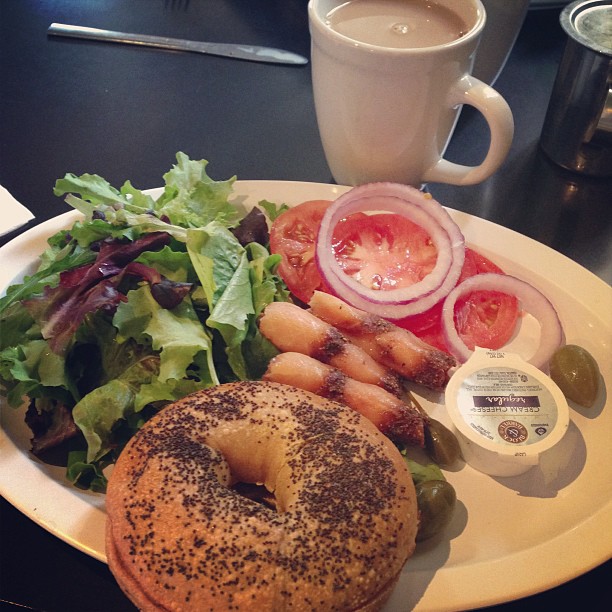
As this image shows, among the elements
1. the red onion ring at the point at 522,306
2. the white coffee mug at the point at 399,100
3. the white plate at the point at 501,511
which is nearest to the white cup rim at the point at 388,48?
the white coffee mug at the point at 399,100

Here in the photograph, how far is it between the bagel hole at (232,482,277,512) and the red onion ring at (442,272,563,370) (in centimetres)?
56

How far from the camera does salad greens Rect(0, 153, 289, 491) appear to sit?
1333mm

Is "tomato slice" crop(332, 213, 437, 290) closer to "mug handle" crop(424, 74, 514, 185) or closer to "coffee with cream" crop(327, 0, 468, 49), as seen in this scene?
"mug handle" crop(424, 74, 514, 185)

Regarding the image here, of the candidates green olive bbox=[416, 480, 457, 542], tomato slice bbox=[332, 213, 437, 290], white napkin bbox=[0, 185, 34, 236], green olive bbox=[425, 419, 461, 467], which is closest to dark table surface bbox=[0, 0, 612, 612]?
white napkin bbox=[0, 185, 34, 236]

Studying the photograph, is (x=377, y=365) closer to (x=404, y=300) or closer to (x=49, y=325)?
(x=404, y=300)

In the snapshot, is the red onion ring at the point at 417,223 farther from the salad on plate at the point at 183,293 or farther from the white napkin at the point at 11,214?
the white napkin at the point at 11,214

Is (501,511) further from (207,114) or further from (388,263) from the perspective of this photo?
(207,114)

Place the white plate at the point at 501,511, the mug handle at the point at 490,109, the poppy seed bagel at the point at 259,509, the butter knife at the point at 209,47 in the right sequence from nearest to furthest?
the poppy seed bagel at the point at 259,509, the white plate at the point at 501,511, the mug handle at the point at 490,109, the butter knife at the point at 209,47

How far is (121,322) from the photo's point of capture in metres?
1.37

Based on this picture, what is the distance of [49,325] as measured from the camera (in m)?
1.39

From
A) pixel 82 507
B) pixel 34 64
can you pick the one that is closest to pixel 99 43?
pixel 34 64

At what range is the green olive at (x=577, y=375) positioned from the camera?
1.43m

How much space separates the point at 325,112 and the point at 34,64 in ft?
4.98

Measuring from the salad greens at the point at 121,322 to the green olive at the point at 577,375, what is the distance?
66 cm
